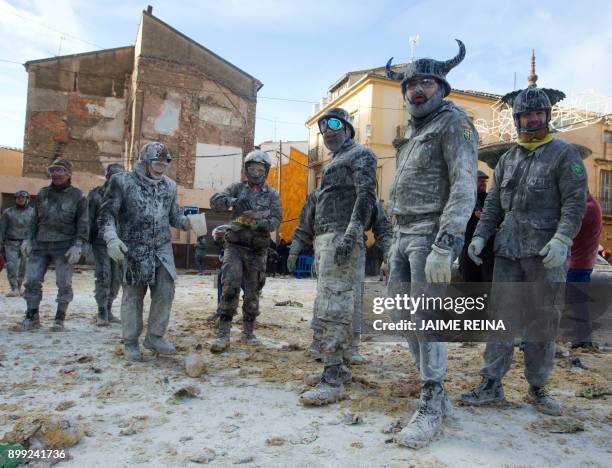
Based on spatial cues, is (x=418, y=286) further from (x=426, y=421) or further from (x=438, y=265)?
(x=426, y=421)

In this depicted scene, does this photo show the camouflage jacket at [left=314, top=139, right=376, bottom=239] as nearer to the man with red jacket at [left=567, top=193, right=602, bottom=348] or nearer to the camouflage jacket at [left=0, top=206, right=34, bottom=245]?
the man with red jacket at [left=567, top=193, right=602, bottom=348]

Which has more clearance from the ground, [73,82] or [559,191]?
[73,82]

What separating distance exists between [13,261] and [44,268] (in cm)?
384

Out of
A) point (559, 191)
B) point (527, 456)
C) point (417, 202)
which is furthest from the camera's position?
point (559, 191)

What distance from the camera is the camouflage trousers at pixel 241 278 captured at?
5.39 m

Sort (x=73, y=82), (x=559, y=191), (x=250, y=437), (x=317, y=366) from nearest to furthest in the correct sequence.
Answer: (x=250, y=437)
(x=559, y=191)
(x=317, y=366)
(x=73, y=82)

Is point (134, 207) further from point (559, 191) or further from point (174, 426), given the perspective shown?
point (559, 191)

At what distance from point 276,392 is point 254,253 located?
2209 mm

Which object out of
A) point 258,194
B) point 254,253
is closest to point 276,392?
point 254,253

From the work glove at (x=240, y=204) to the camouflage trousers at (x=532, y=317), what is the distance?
290cm

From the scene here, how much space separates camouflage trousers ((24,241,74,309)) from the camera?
6.11 metres

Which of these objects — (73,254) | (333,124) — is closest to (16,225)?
(73,254)

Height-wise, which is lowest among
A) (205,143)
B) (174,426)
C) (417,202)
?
(174,426)

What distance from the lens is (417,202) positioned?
3.25 m
